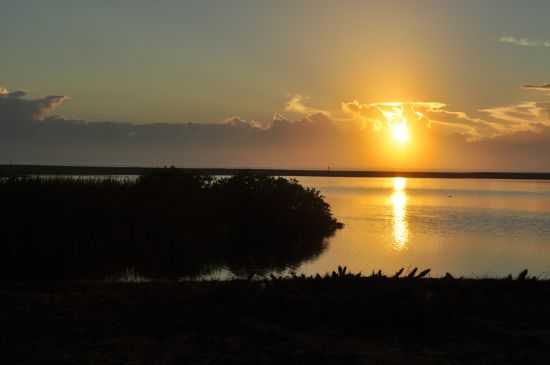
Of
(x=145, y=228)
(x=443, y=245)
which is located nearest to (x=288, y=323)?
(x=145, y=228)

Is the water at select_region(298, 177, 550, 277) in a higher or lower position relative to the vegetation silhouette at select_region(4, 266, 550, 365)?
lower

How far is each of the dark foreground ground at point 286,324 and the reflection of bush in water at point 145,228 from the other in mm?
10588

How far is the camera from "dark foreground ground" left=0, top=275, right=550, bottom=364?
8586mm

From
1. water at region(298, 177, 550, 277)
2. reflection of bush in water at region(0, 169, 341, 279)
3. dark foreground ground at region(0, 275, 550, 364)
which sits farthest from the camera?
water at region(298, 177, 550, 277)

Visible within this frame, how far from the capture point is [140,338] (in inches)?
367

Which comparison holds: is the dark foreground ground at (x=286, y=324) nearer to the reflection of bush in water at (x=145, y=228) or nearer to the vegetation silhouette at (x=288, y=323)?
the vegetation silhouette at (x=288, y=323)

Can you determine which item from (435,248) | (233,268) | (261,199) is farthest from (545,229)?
(233,268)

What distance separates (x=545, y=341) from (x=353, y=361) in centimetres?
335

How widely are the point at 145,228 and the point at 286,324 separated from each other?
677 inches

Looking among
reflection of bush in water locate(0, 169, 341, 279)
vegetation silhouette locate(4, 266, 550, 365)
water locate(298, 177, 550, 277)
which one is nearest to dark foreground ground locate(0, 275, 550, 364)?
vegetation silhouette locate(4, 266, 550, 365)

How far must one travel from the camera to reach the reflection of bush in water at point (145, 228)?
23.1 meters

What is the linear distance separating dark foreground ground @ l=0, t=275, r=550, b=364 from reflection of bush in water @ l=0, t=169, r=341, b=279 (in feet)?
34.7

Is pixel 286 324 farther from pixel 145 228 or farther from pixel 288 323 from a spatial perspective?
pixel 145 228

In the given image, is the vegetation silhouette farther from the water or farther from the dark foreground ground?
the water
